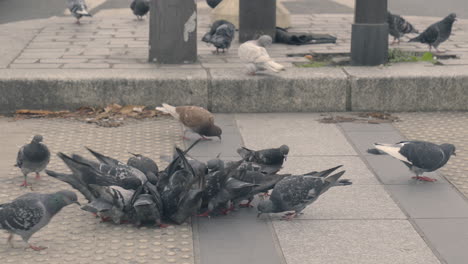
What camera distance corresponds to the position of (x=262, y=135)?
817 cm

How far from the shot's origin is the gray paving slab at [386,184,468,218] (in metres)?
6.04

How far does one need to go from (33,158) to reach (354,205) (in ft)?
8.42

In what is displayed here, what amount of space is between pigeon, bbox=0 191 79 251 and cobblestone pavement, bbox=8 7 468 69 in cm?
422

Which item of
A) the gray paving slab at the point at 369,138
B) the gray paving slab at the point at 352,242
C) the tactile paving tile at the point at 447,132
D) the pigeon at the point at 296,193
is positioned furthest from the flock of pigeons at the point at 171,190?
the gray paving slab at the point at 369,138

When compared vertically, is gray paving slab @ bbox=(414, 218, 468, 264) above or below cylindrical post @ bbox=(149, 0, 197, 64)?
below

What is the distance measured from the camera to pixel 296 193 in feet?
19.0

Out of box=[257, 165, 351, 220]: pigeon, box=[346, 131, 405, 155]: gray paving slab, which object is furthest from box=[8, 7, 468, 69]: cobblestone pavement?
box=[257, 165, 351, 220]: pigeon

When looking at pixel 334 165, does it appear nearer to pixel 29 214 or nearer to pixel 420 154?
pixel 420 154

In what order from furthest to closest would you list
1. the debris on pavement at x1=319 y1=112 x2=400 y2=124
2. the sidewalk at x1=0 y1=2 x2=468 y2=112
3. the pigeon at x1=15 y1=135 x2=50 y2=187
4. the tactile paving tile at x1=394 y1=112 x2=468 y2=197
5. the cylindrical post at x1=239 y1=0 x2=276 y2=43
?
the cylindrical post at x1=239 y1=0 x2=276 y2=43
the sidewalk at x1=0 y1=2 x2=468 y2=112
the debris on pavement at x1=319 y1=112 x2=400 y2=124
the tactile paving tile at x1=394 y1=112 x2=468 y2=197
the pigeon at x1=15 y1=135 x2=50 y2=187

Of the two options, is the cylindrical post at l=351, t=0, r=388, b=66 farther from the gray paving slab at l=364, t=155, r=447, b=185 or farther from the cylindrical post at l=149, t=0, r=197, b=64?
the gray paving slab at l=364, t=155, r=447, b=185

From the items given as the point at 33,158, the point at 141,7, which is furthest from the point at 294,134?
the point at 141,7

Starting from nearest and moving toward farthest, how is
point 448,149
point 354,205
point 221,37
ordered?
point 354,205
point 448,149
point 221,37

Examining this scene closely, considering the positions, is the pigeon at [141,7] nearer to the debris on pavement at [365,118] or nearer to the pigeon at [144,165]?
the debris on pavement at [365,118]

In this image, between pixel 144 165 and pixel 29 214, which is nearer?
pixel 29 214
